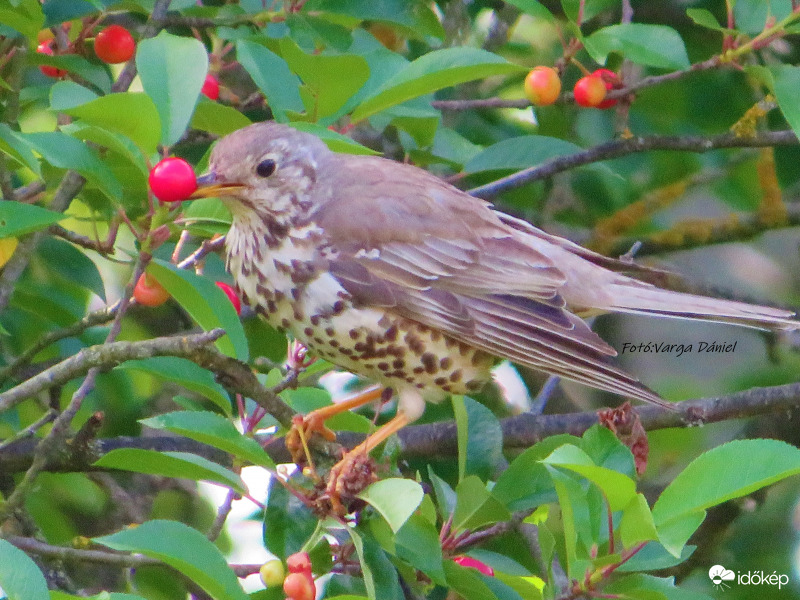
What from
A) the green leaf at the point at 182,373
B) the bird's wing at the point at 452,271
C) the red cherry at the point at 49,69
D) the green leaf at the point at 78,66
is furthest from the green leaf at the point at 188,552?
the red cherry at the point at 49,69

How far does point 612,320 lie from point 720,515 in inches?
71.5

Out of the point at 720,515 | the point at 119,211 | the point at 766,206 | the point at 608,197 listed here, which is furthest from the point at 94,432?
the point at 766,206

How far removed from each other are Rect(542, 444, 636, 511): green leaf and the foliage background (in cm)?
18

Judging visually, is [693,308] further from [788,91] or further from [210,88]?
[210,88]

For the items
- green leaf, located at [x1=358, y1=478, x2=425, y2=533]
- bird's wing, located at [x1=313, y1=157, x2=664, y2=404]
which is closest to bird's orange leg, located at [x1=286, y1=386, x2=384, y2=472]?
bird's wing, located at [x1=313, y1=157, x2=664, y2=404]

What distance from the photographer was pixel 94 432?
343cm

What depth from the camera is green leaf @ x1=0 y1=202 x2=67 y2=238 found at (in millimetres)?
2840

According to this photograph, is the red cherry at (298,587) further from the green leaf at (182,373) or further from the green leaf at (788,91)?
the green leaf at (788,91)

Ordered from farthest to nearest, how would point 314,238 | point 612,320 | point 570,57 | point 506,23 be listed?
point 612,320 < point 506,23 < point 570,57 < point 314,238

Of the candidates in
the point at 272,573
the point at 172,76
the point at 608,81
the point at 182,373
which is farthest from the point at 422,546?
the point at 608,81

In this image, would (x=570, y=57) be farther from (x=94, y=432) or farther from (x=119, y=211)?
(x=94, y=432)

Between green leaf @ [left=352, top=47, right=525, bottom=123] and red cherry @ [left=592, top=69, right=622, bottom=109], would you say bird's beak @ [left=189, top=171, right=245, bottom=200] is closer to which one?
green leaf @ [left=352, top=47, right=525, bottom=123]

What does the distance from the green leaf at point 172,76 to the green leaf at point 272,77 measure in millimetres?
308

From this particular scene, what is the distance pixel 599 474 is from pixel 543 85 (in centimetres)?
193
